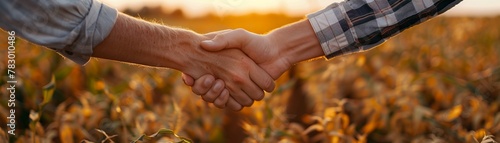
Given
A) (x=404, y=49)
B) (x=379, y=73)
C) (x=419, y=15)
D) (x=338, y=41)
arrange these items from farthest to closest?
(x=404, y=49) → (x=379, y=73) → (x=338, y=41) → (x=419, y=15)

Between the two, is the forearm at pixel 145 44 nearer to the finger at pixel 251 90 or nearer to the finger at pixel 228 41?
the finger at pixel 228 41

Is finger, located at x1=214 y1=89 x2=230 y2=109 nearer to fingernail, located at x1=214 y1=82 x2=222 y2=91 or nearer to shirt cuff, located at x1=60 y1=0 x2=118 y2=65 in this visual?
fingernail, located at x1=214 y1=82 x2=222 y2=91

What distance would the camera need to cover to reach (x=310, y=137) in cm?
360

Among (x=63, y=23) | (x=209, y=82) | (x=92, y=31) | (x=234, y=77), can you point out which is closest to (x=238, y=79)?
(x=234, y=77)

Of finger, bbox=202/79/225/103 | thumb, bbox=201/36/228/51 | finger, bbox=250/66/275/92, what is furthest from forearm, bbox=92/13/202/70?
finger, bbox=250/66/275/92

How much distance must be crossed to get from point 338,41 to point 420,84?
1.76 metres

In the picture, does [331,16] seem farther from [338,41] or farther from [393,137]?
[393,137]

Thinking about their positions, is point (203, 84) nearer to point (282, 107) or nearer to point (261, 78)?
point (261, 78)

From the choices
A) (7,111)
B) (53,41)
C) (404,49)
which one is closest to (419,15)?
(53,41)

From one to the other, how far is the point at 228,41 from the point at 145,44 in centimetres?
42

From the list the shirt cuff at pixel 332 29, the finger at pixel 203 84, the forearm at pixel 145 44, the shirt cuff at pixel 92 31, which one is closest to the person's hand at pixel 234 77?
the finger at pixel 203 84

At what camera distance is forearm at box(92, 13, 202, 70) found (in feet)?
7.65

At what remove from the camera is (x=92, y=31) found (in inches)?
85.8

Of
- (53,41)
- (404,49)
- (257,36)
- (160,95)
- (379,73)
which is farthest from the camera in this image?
(404,49)
